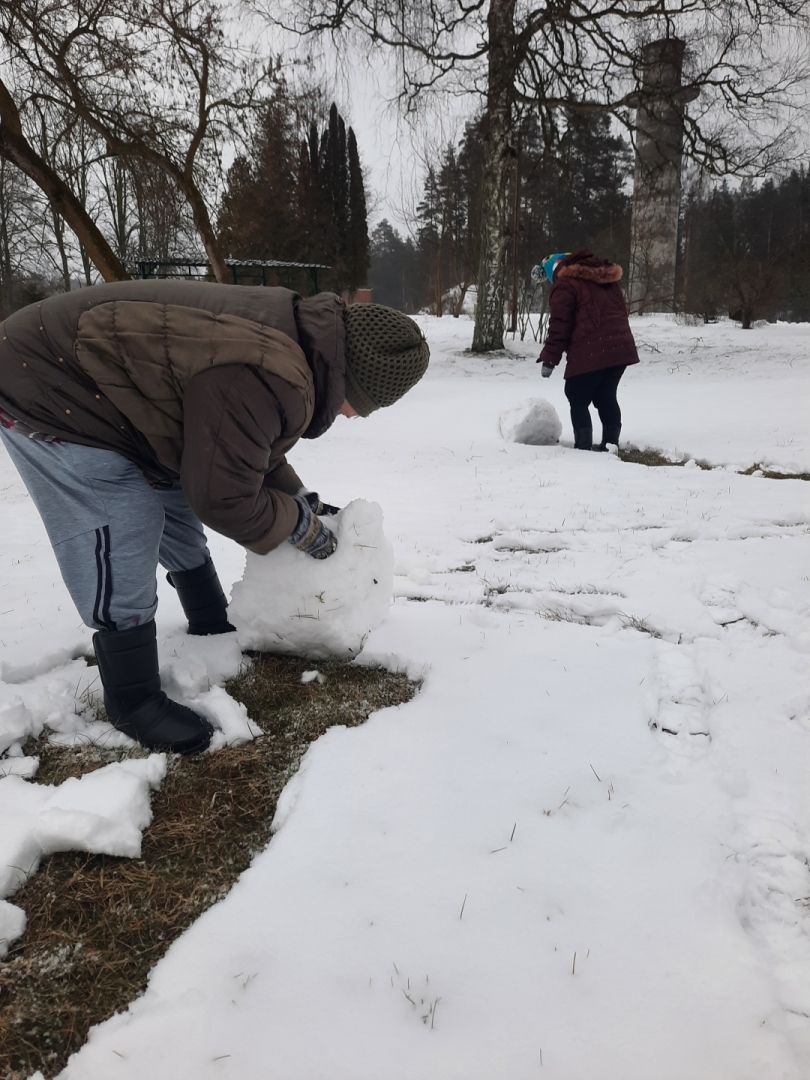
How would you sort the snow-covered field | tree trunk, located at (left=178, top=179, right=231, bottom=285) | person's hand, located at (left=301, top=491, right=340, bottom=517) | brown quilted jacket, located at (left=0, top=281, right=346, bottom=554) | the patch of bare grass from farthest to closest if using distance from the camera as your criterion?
tree trunk, located at (left=178, top=179, right=231, bottom=285)
the patch of bare grass
person's hand, located at (left=301, top=491, right=340, bottom=517)
brown quilted jacket, located at (left=0, top=281, right=346, bottom=554)
the snow-covered field

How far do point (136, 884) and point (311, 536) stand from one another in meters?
1.07

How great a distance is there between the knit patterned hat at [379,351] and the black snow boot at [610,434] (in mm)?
4352

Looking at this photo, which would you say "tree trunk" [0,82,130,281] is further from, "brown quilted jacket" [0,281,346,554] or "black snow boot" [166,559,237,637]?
"brown quilted jacket" [0,281,346,554]

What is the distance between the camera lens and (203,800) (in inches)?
66.8

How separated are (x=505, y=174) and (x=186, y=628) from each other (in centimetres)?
1125

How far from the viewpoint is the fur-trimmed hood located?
5590 mm

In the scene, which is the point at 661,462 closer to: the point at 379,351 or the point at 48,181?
the point at 379,351

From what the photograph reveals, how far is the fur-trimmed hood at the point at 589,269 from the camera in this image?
5.59 meters

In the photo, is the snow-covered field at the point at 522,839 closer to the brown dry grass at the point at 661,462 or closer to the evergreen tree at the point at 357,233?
the brown dry grass at the point at 661,462

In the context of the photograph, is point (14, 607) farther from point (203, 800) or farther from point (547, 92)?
point (547, 92)

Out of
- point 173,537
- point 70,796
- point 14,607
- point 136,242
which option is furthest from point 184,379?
point 136,242

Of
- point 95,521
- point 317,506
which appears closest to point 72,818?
point 95,521

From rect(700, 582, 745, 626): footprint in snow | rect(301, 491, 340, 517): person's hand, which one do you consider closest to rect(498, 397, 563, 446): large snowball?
rect(700, 582, 745, 626): footprint in snow

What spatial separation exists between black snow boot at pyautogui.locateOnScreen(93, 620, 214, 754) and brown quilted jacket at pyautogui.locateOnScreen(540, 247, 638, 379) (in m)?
4.64
